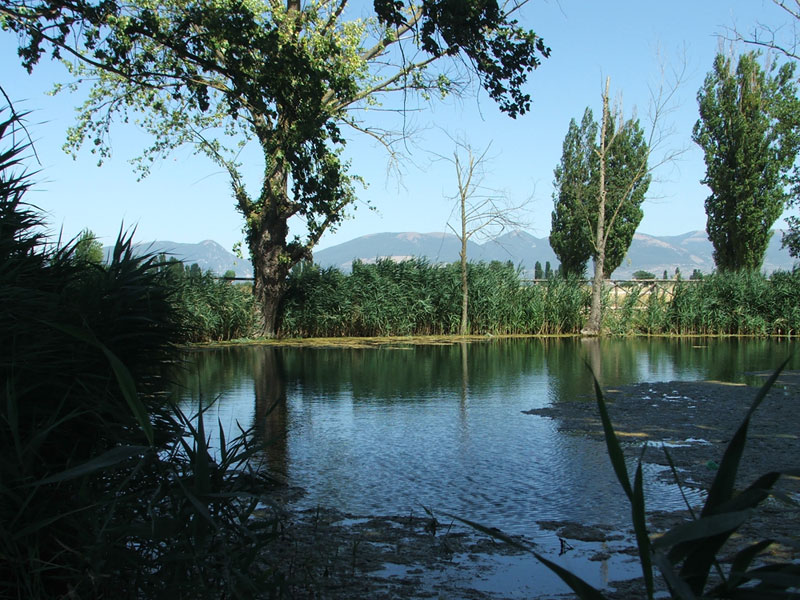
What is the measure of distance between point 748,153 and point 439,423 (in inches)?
1320

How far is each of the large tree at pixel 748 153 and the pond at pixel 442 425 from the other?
2048 cm

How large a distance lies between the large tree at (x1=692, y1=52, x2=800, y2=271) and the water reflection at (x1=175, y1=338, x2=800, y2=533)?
788 inches

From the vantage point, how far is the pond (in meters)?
5.29

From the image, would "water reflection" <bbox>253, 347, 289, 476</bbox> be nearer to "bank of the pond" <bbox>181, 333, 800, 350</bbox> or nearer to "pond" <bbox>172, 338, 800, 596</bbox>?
"pond" <bbox>172, 338, 800, 596</bbox>

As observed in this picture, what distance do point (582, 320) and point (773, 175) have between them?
16.3m

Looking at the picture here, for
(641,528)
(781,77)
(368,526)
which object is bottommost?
(368,526)

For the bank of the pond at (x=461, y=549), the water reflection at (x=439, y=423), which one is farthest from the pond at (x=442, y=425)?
the bank of the pond at (x=461, y=549)

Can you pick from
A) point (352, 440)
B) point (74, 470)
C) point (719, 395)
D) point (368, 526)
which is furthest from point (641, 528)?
point (719, 395)

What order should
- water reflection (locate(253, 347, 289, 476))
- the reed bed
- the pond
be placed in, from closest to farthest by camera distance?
the pond, water reflection (locate(253, 347, 289, 476)), the reed bed

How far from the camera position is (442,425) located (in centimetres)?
839

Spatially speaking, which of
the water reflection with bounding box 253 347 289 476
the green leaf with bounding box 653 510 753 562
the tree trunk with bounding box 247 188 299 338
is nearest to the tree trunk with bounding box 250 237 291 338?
the tree trunk with bounding box 247 188 299 338

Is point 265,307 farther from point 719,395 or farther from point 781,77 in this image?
point 781,77

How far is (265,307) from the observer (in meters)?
24.4

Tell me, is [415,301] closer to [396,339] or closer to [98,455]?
[396,339]
